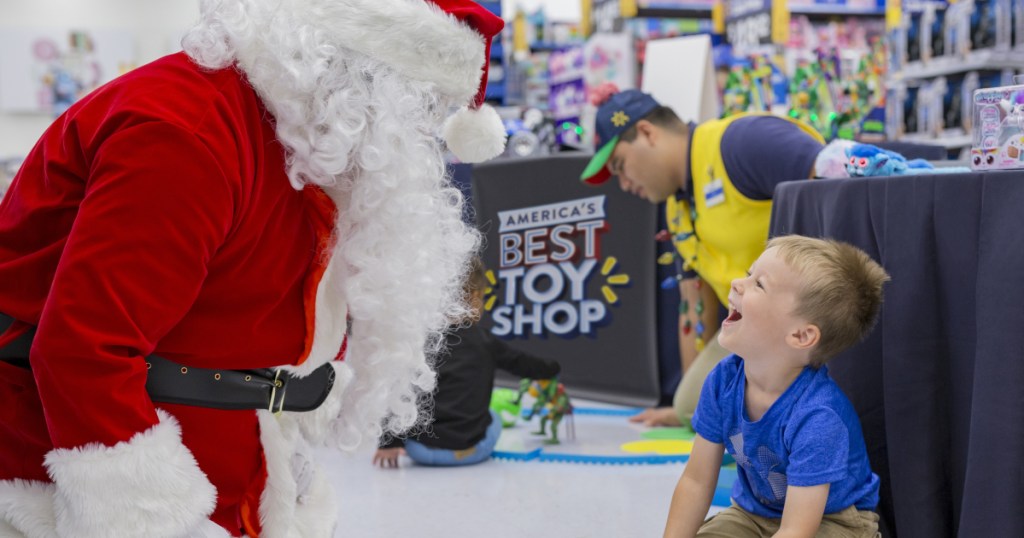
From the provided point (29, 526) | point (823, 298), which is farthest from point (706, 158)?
point (29, 526)

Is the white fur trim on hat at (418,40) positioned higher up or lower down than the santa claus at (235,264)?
higher up

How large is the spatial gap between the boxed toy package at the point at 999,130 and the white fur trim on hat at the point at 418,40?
84cm

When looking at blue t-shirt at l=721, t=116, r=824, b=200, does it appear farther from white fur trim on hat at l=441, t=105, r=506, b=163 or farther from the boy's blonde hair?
white fur trim on hat at l=441, t=105, r=506, b=163

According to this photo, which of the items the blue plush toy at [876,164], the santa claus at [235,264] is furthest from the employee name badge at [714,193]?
the santa claus at [235,264]

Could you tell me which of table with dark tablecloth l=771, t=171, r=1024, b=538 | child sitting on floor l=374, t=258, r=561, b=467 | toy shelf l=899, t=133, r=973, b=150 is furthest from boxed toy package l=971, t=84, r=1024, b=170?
toy shelf l=899, t=133, r=973, b=150

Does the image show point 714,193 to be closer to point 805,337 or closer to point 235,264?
point 805,337

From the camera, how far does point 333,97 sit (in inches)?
47.1

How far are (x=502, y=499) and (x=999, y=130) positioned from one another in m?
1.57

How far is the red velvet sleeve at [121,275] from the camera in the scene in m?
0.99

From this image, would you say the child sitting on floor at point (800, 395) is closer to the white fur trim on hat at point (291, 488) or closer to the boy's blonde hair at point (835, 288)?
the boy's blonde hair at point (835, 288)

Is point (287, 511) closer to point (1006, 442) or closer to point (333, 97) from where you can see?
point (333, 97)

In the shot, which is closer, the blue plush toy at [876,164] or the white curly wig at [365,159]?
the white curly wig at [365,159]

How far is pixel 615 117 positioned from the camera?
3.30 metres

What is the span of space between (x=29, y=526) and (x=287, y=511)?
0.36 meters
